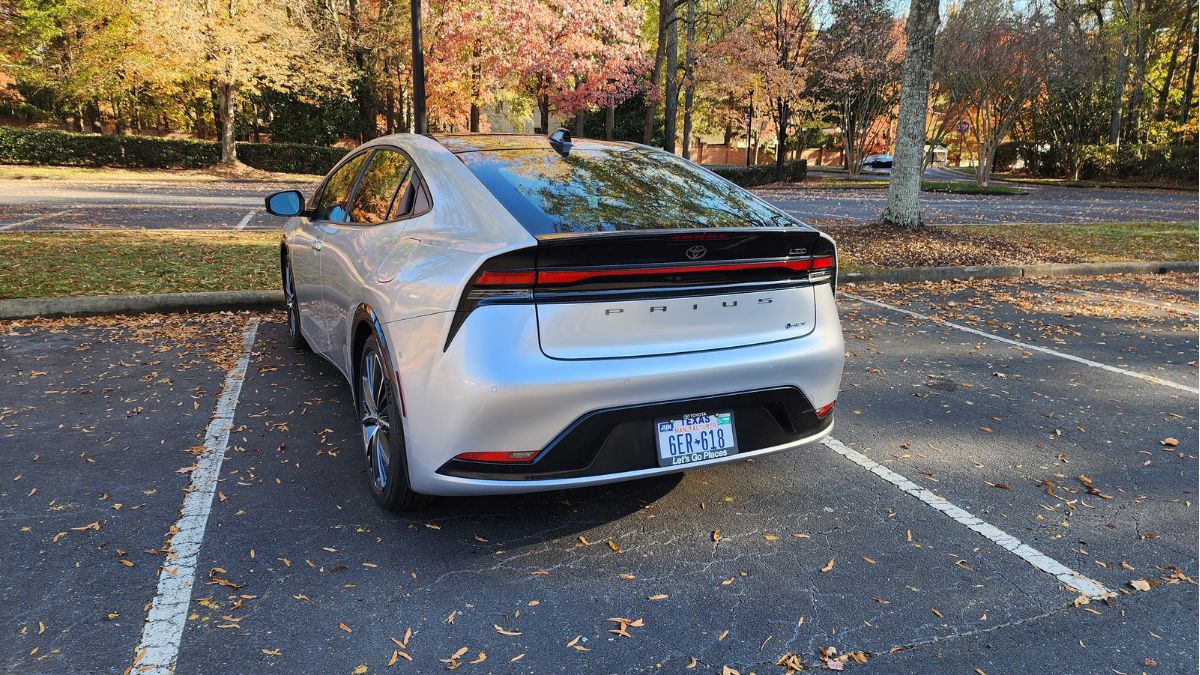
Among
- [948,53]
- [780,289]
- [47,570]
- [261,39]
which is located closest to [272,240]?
[47,570]

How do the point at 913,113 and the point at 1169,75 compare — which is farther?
the point at 1169,75

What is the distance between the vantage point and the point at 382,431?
132 inches

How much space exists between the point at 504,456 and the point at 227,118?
28626 millimetres

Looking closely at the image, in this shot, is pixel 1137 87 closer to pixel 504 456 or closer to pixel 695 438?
pixel 695 438

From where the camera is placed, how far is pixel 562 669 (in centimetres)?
236

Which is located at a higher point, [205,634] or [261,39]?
[261,39]

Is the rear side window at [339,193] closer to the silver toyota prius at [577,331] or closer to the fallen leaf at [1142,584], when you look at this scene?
the silver toyota prius at [577,331]

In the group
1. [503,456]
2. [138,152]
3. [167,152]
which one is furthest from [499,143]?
[138,152]

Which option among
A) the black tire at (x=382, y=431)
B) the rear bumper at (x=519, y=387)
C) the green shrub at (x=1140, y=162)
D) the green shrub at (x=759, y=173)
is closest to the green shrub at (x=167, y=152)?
the green shrub at (x=759, y=173)

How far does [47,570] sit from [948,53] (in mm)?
31228

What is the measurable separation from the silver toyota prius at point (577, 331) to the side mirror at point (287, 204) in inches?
51.6

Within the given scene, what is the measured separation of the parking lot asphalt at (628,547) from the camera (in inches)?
97.2

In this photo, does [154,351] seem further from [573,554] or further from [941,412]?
[941,412]

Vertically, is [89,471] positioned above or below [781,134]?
below
